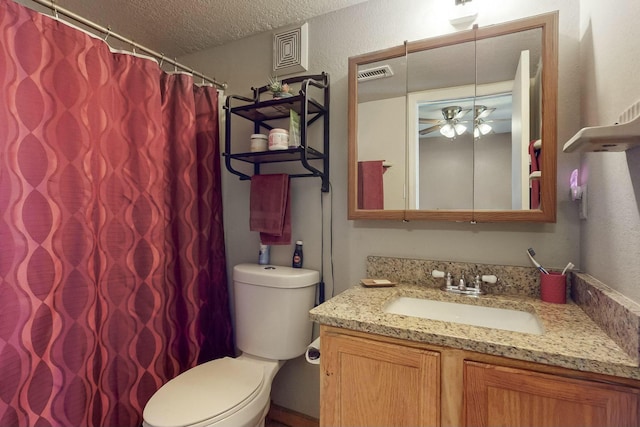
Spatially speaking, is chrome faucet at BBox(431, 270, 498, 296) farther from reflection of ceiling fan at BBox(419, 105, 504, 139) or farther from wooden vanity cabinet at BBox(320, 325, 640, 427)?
reflection of ceiling fan at BBox(419, 105, 504, 139)

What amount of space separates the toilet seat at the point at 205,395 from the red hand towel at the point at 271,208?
59cm

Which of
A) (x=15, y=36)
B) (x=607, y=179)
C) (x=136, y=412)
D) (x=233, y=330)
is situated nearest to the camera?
(x=607, y=179)

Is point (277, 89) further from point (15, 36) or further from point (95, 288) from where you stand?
point (95, 288)

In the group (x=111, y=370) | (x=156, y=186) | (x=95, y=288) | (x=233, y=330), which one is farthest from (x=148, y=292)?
(x=233, y=330)

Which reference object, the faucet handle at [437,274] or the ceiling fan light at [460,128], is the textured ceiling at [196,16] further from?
the faucet handle at [437,274]

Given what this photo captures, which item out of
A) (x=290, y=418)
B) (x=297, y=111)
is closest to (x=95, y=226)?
(x=297, y=111)

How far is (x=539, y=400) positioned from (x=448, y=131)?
3.09 feet

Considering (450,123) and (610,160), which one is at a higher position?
(450,123)

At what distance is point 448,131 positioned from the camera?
1265 millimetres

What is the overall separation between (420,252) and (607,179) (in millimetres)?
655

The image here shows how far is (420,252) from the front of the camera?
4.41 feet

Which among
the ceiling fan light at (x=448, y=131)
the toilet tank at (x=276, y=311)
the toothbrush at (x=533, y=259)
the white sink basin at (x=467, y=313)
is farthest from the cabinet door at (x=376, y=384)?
the ceiling fan light at (x=448, y=131)

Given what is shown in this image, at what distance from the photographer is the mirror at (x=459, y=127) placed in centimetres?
112

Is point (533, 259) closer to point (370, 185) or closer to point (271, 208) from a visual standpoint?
point (370, 185)
